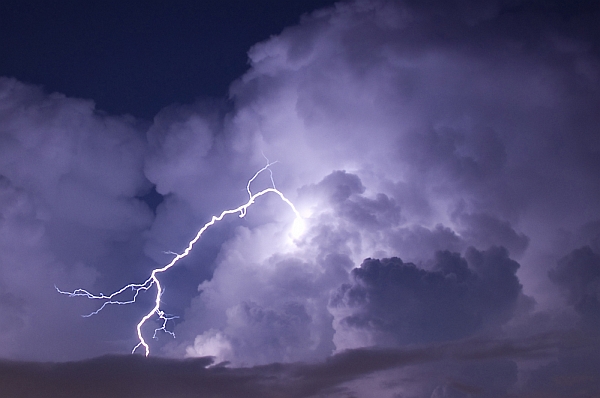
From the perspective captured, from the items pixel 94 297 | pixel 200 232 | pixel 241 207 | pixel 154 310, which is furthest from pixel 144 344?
pixel 241 207

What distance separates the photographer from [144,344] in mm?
21281

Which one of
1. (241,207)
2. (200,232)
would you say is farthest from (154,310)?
(241,207)

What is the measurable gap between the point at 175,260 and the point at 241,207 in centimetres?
340

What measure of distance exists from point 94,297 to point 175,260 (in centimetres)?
332

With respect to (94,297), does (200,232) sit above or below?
above

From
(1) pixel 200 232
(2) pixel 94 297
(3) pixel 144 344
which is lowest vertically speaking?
(3) pixel 144 344

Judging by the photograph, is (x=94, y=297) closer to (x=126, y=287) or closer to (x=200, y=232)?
(x=126, y=287)

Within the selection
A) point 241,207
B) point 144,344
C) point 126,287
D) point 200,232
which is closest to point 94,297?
point 126,287

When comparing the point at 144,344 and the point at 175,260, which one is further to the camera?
the point at 175,260

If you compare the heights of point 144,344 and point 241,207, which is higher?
point 241,207

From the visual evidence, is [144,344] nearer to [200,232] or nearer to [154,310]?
[154,310]

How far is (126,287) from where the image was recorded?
2186 cm

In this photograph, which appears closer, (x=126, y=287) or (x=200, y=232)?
(x=126, y=287)

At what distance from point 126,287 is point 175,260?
213cm
